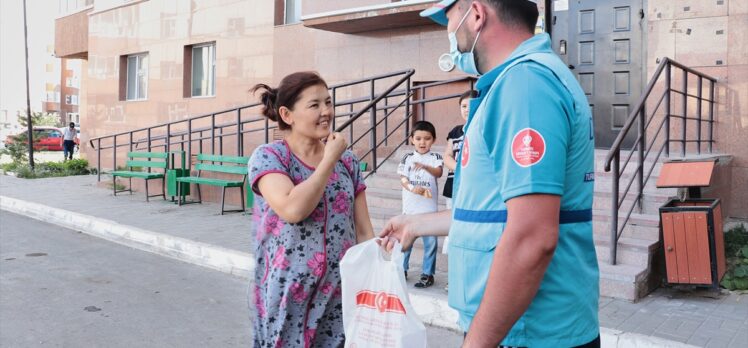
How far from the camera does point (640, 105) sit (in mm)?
6238

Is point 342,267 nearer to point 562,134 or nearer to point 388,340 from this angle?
point 388,340

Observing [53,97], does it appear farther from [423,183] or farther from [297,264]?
[297,264]

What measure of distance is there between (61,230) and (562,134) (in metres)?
10.5

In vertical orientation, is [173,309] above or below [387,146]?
below

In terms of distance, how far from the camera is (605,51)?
891 centimetres

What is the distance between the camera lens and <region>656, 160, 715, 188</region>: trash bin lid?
5.99 meters

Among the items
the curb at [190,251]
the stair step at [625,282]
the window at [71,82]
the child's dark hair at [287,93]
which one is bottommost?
the curb at [190,251]

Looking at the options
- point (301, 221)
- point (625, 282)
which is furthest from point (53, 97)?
point (301, 221)

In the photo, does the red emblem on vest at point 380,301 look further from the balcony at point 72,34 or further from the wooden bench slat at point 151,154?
the balcony at point 72,34

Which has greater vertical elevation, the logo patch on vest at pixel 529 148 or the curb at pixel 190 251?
the logo patch on vest at pixel 529 148

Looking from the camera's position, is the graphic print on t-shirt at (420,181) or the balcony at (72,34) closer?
the graphic print on t-shirt at (420,181)

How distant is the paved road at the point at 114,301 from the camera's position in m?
4.98

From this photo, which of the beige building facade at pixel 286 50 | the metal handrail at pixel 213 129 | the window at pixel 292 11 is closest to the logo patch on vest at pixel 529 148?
the beige building facade at pixel 286 50

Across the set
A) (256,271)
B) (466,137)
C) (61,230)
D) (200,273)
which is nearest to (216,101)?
(61,230)
